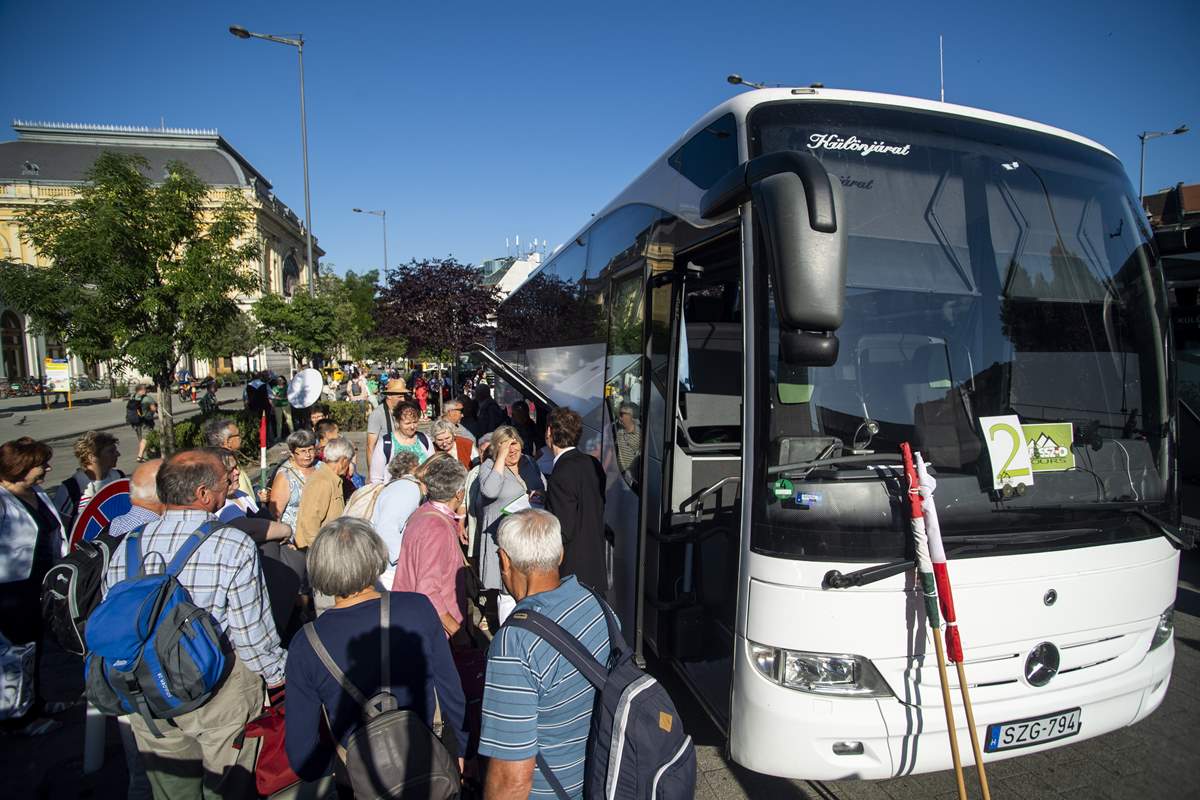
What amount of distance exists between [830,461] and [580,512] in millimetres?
2135

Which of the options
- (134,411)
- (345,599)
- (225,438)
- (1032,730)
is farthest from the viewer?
(134,411)

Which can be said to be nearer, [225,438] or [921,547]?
[921,547]

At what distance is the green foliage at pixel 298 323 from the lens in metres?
25.2

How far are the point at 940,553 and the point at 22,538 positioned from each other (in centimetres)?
544

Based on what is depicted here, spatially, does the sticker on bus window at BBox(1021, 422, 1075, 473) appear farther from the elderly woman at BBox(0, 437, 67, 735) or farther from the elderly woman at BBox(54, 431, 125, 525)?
the elderly woman at BBox(54, 431, 125, 525)

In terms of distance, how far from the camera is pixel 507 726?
2049 millimetres

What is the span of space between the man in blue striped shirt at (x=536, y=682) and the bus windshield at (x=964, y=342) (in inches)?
41.8

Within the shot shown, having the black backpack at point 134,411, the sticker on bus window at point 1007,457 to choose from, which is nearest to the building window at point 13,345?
the black backpack at point 134,411

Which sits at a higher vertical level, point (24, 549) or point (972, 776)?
point (24, 549)

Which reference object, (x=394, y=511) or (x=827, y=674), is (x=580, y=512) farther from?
(x=827, y=674)

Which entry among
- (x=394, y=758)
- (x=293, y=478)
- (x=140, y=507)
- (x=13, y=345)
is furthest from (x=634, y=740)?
(x=13, y=345)

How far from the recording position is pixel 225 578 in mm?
2904

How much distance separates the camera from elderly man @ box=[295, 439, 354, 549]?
508cm

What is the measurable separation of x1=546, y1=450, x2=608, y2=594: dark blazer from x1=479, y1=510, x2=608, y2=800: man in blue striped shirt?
209cm
